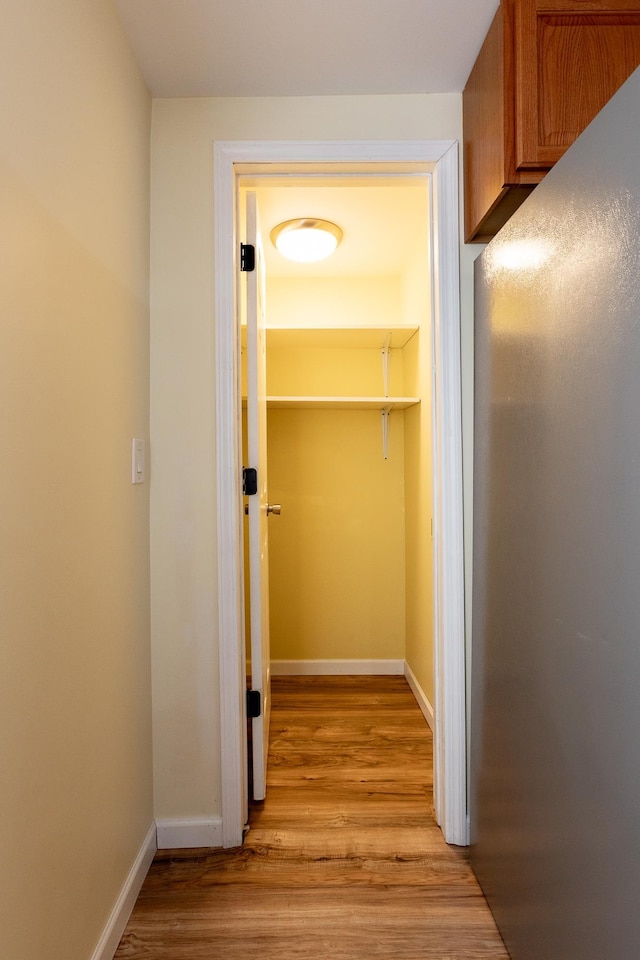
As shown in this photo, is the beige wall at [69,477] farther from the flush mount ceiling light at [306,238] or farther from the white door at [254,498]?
the flush mount ceiling light at [306,238]

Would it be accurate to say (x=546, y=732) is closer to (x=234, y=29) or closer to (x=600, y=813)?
(x=600, y=813)

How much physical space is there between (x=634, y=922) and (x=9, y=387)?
130 centimetres

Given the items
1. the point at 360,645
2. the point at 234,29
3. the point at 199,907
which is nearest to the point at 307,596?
the point at 360,645

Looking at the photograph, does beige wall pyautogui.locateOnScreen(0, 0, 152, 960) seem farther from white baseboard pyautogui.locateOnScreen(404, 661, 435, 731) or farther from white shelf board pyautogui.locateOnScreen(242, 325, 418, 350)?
white baseboard pyautogui.locateOnScreen(404, 661, 435, 731)

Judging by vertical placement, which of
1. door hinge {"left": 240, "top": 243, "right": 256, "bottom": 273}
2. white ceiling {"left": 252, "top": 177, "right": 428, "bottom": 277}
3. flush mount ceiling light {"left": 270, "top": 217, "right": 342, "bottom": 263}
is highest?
white ceiling {"left": 252, "top": 177, "right": 428, "bottom": 277}

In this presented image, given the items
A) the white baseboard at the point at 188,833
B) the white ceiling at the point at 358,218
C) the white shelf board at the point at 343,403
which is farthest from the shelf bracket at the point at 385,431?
the white baseboard at the point at 188,833

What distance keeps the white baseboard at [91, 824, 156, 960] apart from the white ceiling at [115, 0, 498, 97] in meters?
2.26

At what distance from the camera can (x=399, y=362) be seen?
3127mm

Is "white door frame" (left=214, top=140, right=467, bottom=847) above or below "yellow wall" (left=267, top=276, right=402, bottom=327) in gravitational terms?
below

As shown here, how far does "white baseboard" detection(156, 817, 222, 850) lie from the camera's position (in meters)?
1.65

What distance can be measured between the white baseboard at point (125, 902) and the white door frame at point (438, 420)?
0.23 m

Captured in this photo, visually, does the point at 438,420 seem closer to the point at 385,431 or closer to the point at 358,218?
the point at 358,218

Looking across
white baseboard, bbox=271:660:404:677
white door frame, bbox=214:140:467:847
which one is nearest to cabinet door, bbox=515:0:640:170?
white door frame, bbox=214:140:467:847

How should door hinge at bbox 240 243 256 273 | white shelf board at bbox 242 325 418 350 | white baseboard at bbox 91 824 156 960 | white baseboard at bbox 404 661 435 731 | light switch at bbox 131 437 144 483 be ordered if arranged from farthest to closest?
white shelf board at bbox 242 325 418 350, white baseboard at bbox 404 661 435 731, door hinge at bbox 240 243 256 273, light switch at bbox 131 437 144 483, white baseboard at bbox 91 824 156 960
